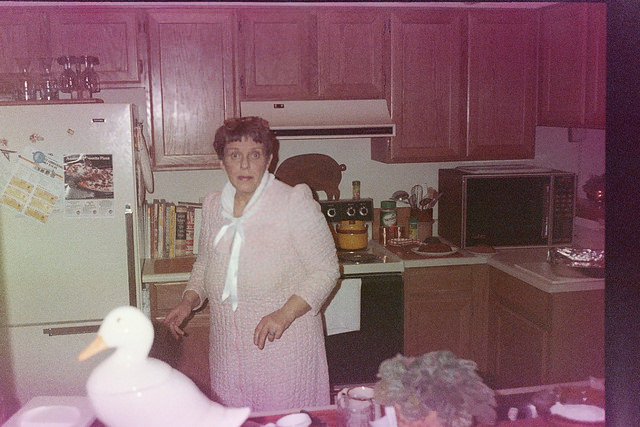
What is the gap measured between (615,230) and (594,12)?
83.9 inches

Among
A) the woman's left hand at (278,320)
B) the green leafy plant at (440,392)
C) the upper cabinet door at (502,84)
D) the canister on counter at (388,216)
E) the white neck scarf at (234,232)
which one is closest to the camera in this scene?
the green leafy plant at (440,392)

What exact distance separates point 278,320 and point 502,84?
192cm

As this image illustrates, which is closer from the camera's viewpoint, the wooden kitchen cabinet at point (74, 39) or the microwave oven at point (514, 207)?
the wooden kitchen cabinet at point (74, 39)

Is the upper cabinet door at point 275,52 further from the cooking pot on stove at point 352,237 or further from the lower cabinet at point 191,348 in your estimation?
the lower cabinet at point 191,348

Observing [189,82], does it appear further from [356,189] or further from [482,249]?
[482,249]

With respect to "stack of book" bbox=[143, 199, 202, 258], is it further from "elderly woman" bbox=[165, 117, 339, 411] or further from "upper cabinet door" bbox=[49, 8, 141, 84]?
"elderly woman" bbox=[165, 117, 339, 411]

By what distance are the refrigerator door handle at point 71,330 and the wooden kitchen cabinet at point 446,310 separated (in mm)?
1298

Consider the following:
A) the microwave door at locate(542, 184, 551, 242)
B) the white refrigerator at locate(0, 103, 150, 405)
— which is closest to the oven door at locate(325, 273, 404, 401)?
the microwave door at locate(542, 184, 551, 242)

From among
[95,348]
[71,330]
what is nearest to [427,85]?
[71,330]

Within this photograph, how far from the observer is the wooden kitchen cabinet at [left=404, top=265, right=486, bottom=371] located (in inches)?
111

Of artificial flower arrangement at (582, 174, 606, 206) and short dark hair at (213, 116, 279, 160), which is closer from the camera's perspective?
short dark hair at (213, 116, 279, 160)

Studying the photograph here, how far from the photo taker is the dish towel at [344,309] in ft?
8.79

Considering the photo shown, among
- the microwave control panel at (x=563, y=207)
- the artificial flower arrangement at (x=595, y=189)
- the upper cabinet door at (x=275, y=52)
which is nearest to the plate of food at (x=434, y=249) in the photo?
the microwave control panel at (x=563, y=207)

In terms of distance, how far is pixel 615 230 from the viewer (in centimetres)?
80
